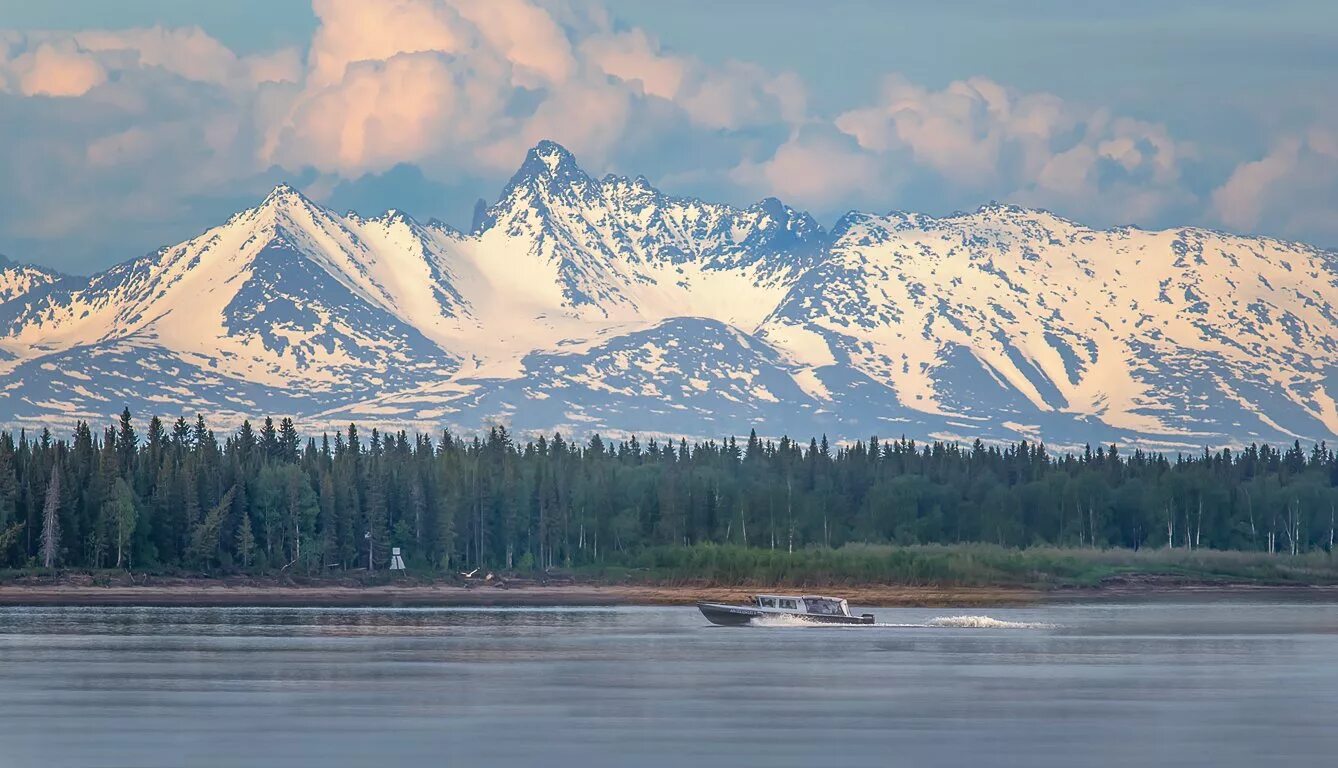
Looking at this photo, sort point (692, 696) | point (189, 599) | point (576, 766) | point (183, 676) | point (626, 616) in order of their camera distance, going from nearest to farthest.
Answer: point (576, 766) < point (692, 696) < point (183, 676) < point (626, 616) < point (189, 599)

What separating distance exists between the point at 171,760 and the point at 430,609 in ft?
364

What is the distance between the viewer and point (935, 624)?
14450 cm

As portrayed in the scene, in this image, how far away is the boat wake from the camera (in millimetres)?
141125

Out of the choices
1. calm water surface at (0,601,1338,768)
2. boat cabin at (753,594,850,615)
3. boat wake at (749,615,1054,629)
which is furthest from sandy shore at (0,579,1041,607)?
calm water surface at (0,601,1338,768)

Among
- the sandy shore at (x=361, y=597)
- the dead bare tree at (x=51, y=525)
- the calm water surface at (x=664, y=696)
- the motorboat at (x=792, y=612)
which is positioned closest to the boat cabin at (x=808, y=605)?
the motorboat at (x=792, y=612)

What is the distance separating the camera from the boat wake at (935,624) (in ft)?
463

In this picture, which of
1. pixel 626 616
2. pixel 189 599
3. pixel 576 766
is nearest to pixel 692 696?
pixel 576 766

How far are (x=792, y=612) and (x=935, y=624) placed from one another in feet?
31.8

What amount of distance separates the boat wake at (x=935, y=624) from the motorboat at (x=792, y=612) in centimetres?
37

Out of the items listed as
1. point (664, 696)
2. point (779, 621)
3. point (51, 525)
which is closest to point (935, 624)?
point (779, 621)

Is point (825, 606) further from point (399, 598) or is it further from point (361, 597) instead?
point (399, 598)

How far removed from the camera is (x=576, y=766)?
213 ft

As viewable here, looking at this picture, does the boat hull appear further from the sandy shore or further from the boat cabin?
the sandy shore

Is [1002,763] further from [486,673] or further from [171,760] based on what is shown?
[486,673]
